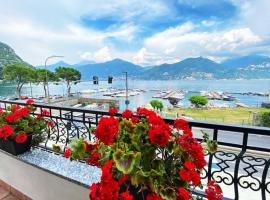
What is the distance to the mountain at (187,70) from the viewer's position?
277 ft

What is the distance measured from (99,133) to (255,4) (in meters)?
2.86

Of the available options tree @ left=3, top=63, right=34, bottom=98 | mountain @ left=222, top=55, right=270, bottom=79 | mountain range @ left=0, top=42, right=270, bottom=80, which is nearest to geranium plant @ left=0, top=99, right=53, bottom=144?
tree @ left=3, top=63, right=34, bottom=98

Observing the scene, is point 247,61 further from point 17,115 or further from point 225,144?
point 17,115

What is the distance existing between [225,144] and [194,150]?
453mm

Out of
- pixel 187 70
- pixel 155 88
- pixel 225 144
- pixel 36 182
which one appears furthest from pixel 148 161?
pixel 187 70

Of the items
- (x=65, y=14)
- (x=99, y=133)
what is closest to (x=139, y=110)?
(x=99, y=133)

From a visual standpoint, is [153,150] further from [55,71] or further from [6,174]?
[55,71]

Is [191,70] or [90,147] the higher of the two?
[191,70]

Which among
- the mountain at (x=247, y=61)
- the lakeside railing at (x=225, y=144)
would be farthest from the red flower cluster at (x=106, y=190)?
the mountain at (x=247, y=61)

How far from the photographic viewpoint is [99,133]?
0.89 m

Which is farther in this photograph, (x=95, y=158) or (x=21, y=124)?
(x=21, y=124)

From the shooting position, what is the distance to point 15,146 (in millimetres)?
1816

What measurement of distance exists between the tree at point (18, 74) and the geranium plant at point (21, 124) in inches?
903

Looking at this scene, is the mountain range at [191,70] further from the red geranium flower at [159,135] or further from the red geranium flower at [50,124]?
the red geranium flower at [159,135]
